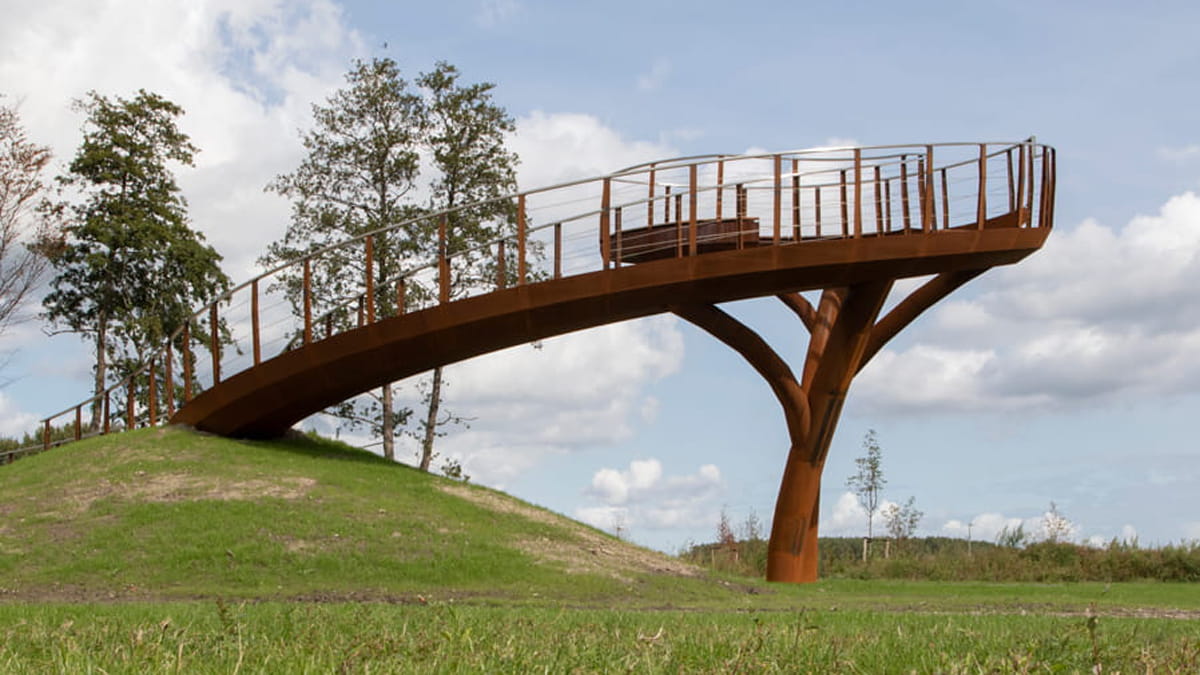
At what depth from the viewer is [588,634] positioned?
23.4 ft

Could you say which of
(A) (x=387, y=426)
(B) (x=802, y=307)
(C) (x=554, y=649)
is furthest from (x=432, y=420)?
(C) (x=554, y=649)

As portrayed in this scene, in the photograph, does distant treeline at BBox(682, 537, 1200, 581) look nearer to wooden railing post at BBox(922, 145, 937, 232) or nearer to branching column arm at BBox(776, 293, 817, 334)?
→ branching column arm at BBox(776, 293, 817, 334)

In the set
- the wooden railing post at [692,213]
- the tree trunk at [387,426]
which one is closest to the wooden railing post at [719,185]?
the wooden railing post at [692,213]

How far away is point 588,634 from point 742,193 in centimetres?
1529

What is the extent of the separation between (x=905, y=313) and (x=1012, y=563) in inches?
262

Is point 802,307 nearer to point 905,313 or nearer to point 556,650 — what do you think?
point 905,313

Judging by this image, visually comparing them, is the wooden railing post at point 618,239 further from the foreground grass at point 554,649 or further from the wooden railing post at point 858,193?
the foreground grass at point 554,649

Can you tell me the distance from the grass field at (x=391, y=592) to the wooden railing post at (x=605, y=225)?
4.98m

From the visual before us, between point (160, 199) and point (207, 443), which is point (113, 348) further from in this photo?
point (207, 443)

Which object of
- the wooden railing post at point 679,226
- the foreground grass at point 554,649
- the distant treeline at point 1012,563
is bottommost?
the distant treeline at point 1012,563

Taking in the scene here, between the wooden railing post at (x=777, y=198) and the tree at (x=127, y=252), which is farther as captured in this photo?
the tree at (x=127, y=252)

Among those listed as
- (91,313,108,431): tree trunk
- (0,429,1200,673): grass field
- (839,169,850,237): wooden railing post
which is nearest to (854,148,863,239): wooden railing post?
(839,169,850,237): wooden railing post

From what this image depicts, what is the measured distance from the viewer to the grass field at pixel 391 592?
18.7 ft

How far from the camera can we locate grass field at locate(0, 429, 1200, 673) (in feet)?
18.7
